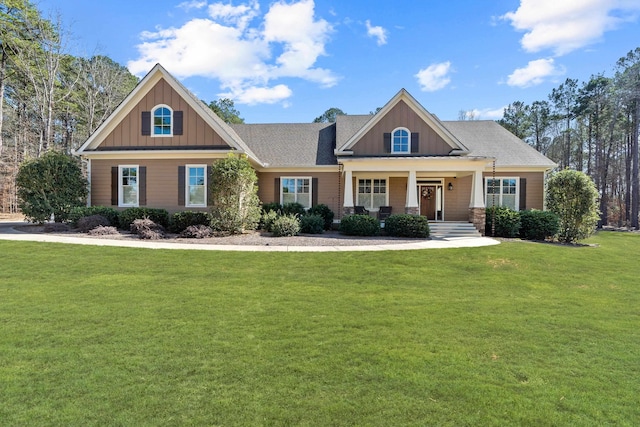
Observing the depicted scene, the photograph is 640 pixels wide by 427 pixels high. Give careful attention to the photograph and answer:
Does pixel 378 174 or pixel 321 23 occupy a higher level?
pixel 321 23

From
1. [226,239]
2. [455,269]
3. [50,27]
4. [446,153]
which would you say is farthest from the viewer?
[50,27]

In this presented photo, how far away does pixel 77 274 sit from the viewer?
23.3ft

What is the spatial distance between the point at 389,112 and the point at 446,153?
144 inches

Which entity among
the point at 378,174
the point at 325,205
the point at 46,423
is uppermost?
the point at 378,174

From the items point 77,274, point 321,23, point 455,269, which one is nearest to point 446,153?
point 321,23

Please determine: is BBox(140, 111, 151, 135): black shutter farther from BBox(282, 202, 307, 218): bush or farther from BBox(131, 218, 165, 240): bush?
BBox(282, 202, 307, 218): bush

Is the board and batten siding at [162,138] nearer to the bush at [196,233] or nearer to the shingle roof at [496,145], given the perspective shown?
the bush at [196,233]

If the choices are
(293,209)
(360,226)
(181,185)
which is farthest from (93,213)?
(360,226)

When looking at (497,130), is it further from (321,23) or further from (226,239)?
(226,239)

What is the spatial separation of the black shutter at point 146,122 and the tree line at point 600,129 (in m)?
32.3

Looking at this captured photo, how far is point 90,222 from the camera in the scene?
534 inches

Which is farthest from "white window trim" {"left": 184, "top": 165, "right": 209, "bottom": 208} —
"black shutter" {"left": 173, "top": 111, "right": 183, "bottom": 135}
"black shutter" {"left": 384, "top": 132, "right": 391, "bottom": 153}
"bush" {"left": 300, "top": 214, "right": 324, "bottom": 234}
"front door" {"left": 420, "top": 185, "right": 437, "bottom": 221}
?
"front door" {"left": 420, "top": 185, "right": 437, "bottom": 221}

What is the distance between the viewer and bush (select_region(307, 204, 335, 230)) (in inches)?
654

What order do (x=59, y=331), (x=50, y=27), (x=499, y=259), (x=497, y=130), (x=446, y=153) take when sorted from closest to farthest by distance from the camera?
(x=59, y=331) < (x=499, y=259) < (x=446, y=153) < (x=497, y=130) < (x=50, y=27)
